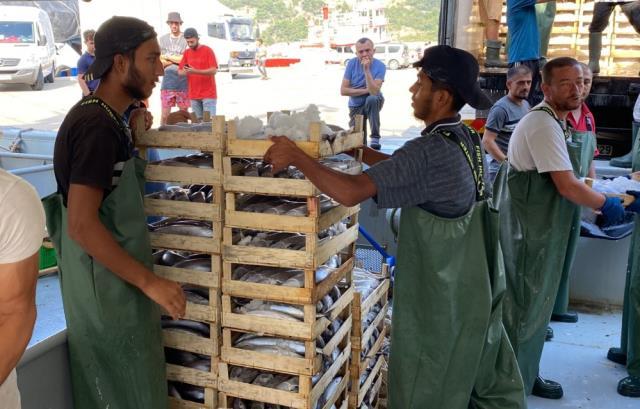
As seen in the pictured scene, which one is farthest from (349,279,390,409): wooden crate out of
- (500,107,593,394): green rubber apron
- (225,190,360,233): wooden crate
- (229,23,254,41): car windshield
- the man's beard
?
(229,23,254,41): car windshield

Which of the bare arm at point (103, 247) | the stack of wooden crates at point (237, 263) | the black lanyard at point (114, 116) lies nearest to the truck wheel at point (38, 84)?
the stack of wooden crates at point (237, 263)

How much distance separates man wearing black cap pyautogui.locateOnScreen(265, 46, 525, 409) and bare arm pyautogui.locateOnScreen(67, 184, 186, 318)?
0.78m

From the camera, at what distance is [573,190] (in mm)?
3504

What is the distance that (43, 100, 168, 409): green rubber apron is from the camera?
2330mm

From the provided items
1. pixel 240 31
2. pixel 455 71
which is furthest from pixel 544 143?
pixel 240 31

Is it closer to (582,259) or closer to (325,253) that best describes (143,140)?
(325,253)

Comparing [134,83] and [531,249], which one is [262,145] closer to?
[134,83]

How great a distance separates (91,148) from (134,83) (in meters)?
0.39

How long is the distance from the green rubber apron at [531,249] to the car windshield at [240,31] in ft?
89.7

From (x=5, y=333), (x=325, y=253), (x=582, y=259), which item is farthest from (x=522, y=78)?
(x=5, y=333)

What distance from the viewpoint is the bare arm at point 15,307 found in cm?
164

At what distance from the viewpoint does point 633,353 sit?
414cm

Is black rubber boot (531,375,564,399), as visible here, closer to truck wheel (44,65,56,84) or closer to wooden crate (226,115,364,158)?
wooden crate (226,115,364,158)

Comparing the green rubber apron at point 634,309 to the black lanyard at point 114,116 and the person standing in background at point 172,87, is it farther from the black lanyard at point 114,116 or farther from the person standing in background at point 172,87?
the person standing in background at point 172,87
